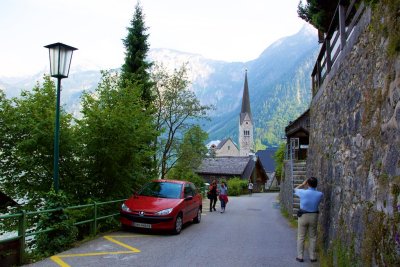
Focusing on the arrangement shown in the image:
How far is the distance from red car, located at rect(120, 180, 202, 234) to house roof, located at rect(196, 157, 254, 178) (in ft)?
144

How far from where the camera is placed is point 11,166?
11609 millimetres

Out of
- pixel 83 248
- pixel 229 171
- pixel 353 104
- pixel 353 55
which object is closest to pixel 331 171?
pixel 353 104

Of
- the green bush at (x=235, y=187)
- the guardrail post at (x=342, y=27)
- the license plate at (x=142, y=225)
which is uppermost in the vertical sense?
the guardrail post at (x=342, y=27)

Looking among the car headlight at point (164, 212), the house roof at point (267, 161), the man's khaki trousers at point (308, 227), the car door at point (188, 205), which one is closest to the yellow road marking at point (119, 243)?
the car headlight at point (164, 212)

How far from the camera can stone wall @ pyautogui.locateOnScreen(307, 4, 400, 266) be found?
412cm

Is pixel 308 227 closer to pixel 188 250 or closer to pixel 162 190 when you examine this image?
pixel 188 250

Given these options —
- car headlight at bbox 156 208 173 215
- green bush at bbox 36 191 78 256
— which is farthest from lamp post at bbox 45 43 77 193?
car headlight at bbox 156 208 173 215

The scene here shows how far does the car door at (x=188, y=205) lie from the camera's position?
12.3 m

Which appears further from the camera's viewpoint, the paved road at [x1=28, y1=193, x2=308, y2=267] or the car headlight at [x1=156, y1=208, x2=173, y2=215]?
the car headlight at [x1=156, y1=208, x2=173, y2=215]

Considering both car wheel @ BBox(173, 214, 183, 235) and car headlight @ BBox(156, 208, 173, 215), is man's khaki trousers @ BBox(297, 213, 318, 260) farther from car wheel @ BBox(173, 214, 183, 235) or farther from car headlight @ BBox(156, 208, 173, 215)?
car wheel @ BBox(173, 214, 183, 235)

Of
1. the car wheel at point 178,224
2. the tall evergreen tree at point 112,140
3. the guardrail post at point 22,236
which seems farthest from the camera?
the tall evergreen tree at point 112,140

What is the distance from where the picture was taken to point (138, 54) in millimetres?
25359

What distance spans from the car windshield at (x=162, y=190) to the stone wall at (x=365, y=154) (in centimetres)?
515

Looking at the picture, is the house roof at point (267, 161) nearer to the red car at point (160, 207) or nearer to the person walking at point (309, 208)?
the red car at point (160, 207)
